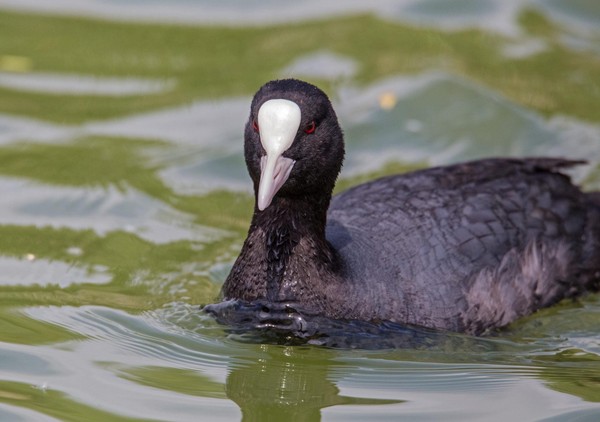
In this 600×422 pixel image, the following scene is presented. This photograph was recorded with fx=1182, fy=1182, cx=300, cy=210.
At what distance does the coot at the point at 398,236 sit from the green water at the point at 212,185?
0.68ft

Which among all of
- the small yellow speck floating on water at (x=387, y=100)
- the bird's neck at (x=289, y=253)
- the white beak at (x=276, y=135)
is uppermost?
the small yellow speck floating on water at (x=387, y=100)

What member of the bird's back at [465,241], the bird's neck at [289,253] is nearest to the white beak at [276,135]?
the bird's neck at [289,253]

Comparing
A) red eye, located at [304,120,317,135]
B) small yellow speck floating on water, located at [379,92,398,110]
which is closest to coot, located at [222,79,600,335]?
red eye, located at [304,120,317,135]

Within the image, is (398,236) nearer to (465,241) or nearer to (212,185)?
(465,241)

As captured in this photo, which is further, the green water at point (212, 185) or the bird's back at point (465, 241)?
the bird's back at point (465, 241)

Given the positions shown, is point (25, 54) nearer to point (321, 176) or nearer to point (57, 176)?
point (57, 176)

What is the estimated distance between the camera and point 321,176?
5.58 meters

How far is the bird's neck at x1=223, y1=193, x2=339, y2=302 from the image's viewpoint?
5.66 m

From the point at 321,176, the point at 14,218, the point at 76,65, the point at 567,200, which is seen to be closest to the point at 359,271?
the point at 321,176

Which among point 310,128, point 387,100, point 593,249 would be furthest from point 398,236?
point 387,100

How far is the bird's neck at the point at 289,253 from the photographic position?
566 cm

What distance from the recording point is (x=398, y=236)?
5.96 metres

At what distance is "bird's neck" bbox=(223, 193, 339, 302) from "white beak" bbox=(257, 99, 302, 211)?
34cm

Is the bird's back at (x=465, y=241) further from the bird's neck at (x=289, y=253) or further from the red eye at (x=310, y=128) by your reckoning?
the red eye at (x=310, y=128)
